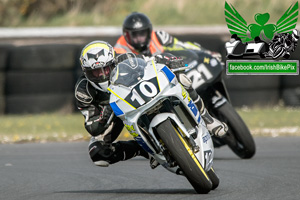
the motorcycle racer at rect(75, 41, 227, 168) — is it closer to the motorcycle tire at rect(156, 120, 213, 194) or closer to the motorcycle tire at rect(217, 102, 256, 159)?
the motorcycle tire at rect(156, 120, 213, 194)

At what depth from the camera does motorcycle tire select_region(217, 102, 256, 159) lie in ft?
26.5

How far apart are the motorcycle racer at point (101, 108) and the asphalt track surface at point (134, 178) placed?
0.97 feet

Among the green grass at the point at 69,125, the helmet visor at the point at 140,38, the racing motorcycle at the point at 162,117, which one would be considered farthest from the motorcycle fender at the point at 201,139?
the green grass at the point at 69,125

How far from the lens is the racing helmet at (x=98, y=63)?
627 centimetres

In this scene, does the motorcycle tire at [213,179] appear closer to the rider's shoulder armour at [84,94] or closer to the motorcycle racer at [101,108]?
the motorcycle racer at [101,108]

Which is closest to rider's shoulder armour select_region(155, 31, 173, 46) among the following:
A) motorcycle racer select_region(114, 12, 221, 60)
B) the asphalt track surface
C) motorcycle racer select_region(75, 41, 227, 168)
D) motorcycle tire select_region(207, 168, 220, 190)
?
motorcycle racer select_region(114, 12, 221, 60)

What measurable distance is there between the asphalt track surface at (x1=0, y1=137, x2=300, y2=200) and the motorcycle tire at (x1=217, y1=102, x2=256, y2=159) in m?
0.12

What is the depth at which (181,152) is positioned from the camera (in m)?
5.43

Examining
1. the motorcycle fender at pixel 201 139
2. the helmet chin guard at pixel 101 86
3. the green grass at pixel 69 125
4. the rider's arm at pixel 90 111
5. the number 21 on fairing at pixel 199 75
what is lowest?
the green grass at pixel 69 125

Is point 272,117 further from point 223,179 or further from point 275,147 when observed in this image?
point 223,179

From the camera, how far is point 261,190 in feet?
19.2

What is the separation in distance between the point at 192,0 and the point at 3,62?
986 cm

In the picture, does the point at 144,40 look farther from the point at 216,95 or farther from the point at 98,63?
the point at 98,63

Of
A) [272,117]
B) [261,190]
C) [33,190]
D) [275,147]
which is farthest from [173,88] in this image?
[272,117]
